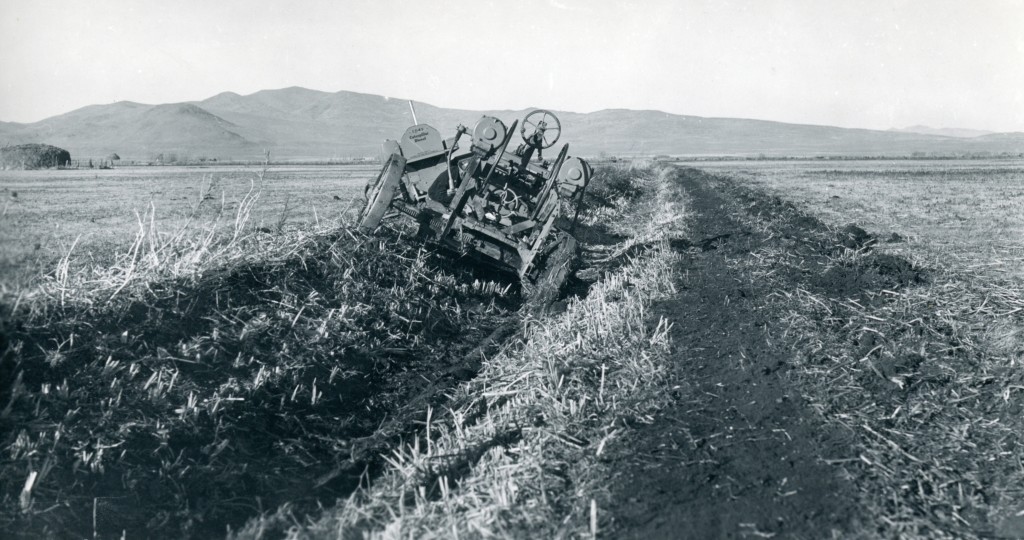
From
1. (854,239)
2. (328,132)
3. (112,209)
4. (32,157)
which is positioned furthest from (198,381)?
(328,132)

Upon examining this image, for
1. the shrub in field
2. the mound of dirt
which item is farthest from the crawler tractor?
the shrub in field

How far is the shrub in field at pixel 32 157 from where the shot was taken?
92.6 ft

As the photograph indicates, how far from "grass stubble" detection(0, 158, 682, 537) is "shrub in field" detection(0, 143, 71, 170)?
1077 inches

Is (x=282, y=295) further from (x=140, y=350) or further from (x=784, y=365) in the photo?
(x=784, y=365)

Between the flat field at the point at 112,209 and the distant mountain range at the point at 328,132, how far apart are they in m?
26.1

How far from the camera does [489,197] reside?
11375mm

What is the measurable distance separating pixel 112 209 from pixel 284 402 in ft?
39.2

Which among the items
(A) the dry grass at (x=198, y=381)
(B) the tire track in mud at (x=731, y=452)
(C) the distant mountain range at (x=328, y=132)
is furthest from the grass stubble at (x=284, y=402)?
(C) the distant mountain range at (x=328, y=132)

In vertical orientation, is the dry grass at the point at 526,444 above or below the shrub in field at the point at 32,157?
below

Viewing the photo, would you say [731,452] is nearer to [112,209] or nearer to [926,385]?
[926,385]

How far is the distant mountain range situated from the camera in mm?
90250

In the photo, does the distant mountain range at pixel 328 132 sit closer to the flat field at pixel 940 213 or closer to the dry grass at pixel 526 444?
the flat field at pixel 940 213

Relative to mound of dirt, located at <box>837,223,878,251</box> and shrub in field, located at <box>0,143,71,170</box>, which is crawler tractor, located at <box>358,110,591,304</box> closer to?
mound of dirt, located at <box>837,223,878,251</box>

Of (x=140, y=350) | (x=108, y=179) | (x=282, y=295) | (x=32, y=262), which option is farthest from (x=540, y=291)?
(x=108, y=179)
